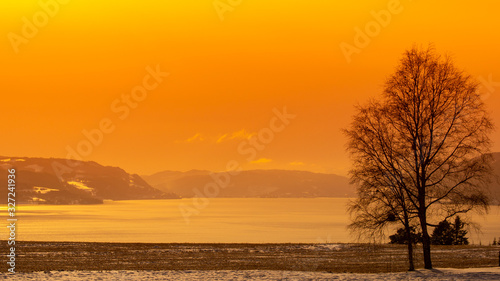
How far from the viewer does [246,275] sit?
3662 centimetres

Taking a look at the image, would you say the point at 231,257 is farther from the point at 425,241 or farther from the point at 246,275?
the point at 425,241

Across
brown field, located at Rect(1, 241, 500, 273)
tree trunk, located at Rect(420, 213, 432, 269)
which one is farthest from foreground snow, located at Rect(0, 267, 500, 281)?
brown field, located at Rect(1, 241, 500, 273)

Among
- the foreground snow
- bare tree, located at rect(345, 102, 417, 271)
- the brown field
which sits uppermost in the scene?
bare tree, located at rect(345, 102, 417, 271)

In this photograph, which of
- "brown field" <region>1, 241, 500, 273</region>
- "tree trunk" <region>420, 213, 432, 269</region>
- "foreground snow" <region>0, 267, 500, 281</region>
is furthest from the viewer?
"brown field" <region>1, 241, 500, 273</region>

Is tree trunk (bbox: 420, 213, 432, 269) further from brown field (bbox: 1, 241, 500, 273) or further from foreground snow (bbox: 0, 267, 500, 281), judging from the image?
brown field (bbox: 1, 241, 500, 273)

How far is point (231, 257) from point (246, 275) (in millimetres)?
17100

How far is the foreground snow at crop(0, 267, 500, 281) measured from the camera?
114 feet

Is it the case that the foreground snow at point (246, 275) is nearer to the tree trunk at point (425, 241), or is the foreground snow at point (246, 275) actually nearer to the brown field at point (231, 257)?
the tree trunk at point (425, 241)

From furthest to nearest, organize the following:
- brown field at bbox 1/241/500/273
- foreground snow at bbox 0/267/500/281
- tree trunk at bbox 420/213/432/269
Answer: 1. brown field at bbox 1/241/500/273
2. tree trunk at bbox 420/213/432/269
3. foreground snow at bbox 0/267/500/281

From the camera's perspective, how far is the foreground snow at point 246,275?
114ft

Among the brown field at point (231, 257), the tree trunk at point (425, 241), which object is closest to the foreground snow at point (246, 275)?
the tree trunk at point (425, 241)

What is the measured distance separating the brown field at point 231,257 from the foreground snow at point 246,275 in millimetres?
4374

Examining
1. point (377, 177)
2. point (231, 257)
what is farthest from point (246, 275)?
point (231, 257)

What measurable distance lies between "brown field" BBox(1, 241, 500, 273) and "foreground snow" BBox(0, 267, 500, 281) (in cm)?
437
